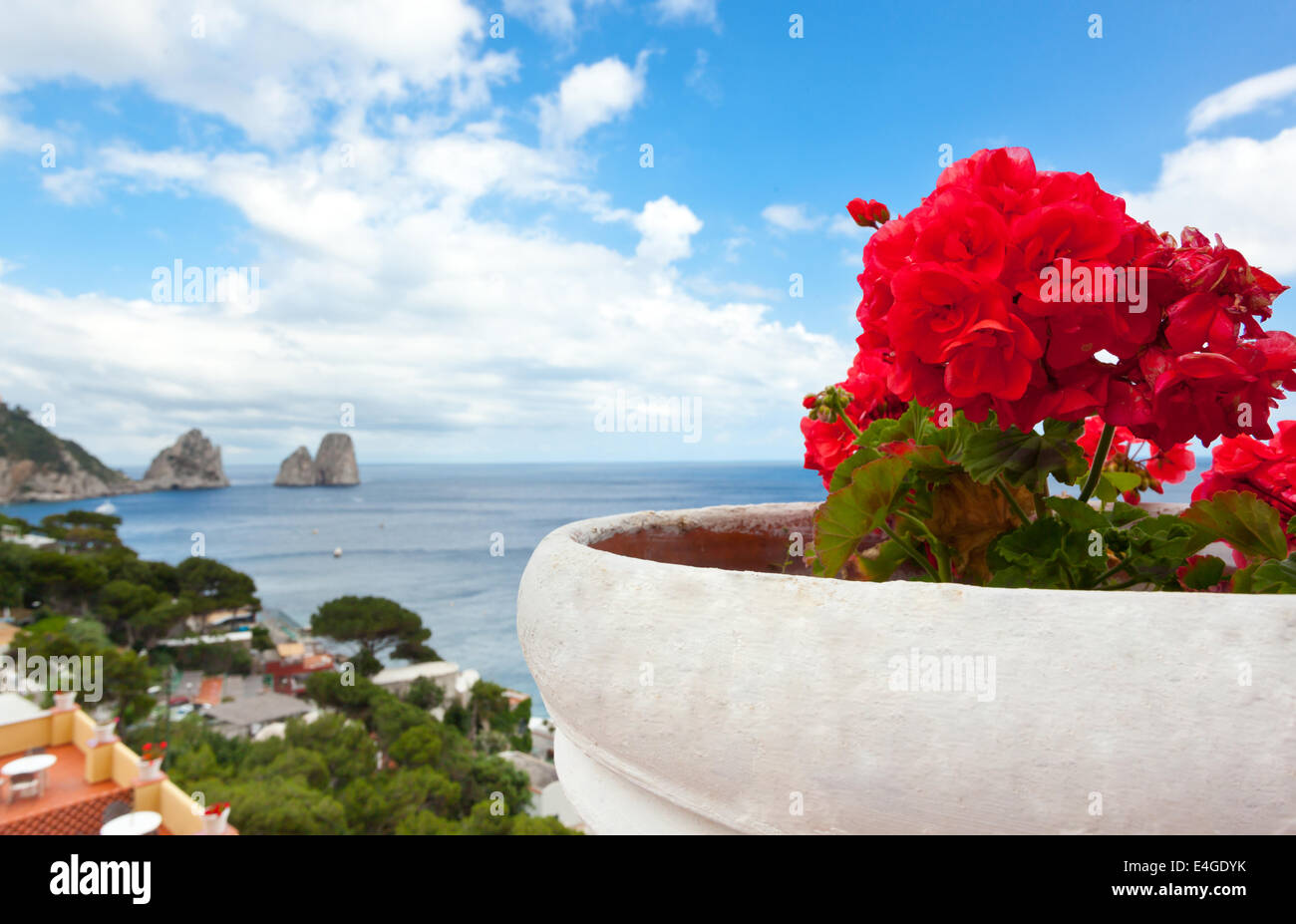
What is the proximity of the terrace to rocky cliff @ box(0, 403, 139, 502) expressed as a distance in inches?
1025

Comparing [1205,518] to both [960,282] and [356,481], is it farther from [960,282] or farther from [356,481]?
[356,481]

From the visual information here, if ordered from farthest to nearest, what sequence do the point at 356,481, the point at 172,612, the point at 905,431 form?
the point at 356,481, the point at 172,612, the point at 905,431

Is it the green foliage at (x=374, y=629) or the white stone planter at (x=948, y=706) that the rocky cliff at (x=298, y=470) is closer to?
the green foliage at (x=374, y=629)

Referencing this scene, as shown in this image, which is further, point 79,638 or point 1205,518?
point 79,638

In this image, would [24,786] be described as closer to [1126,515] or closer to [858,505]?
[858,505]

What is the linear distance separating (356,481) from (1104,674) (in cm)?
6388

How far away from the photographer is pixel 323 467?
5528 cm

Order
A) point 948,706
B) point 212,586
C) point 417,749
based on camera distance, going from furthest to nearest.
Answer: point 212,586 → point 417,749 → point 948,706

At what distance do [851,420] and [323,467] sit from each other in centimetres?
6023

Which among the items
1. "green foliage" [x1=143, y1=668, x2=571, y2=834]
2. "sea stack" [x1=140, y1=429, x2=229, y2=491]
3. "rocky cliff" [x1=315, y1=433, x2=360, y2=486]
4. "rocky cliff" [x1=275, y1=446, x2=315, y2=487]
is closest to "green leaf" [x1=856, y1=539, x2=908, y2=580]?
"green foliage" [x1=143, y1=668, x2=571, y2=834]

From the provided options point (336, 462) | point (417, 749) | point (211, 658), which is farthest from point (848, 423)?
point (336, 462)

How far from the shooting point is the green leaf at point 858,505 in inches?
24.6

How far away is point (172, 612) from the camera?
22.4m
